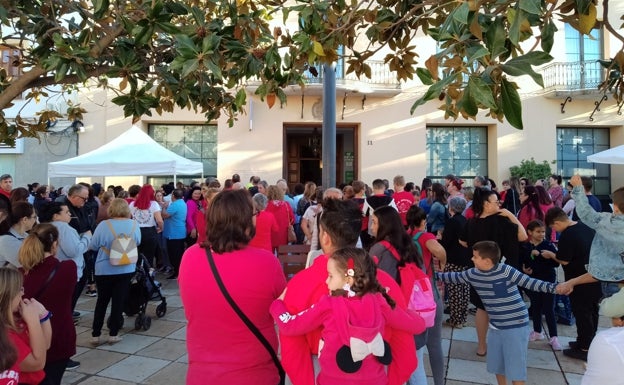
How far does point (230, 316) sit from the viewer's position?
2.08 m

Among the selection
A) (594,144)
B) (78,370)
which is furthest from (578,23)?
(594,144)

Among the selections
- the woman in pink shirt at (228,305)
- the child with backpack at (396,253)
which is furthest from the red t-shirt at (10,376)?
the child with backpack at (396,253)

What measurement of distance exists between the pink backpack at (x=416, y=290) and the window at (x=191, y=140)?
13182 millimetres

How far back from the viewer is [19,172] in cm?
1504

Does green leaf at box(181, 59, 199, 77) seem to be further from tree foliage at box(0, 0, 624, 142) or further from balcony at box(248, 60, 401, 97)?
balcony at box(248, 60, 401, 97)

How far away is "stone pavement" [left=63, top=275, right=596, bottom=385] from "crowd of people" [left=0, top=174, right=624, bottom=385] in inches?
7.4

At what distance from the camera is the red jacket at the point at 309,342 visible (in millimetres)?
2061

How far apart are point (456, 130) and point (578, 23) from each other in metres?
14.2

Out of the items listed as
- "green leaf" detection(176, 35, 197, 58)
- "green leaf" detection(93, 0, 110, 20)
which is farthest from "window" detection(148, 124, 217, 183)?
"green leaf" detection(176, 35, 197, 58)

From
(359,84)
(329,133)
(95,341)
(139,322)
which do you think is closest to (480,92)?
(95,341)

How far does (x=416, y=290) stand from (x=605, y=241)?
2.30 m

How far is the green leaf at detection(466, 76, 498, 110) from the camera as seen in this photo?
1459 millimetres

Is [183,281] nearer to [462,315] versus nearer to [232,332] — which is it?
[232,332]

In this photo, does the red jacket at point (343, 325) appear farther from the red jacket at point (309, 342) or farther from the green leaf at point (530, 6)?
the green leaf at point (530, 6)
